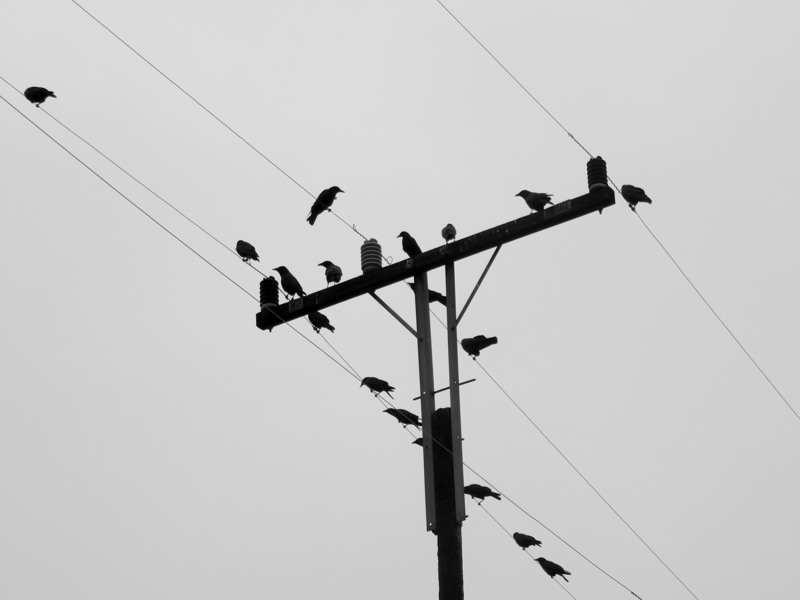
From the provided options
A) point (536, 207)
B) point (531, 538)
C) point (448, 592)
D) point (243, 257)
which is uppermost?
point (243, 257)

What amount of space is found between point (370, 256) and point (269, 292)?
1153 mm

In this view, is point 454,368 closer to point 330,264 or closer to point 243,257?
point 330,264

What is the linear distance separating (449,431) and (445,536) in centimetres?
81

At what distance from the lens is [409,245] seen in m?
11.4

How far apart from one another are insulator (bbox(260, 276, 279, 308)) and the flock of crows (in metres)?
0.61

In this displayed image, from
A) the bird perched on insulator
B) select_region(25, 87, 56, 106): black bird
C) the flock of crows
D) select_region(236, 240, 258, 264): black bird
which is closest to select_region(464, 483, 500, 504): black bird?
the flock of crows

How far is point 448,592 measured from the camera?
8.93 m

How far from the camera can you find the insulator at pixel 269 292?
11.3 metres

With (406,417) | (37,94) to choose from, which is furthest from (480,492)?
(37,94)

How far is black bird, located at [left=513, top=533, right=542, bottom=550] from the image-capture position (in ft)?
39.6

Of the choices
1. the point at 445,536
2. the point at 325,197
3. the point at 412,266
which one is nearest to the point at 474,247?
the point at 412,266

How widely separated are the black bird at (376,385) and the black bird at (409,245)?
209 cm

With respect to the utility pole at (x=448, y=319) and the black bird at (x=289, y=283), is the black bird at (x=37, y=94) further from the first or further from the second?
the utility pole at (x=448, y=319)

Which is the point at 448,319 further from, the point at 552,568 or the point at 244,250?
the point at 244,250
